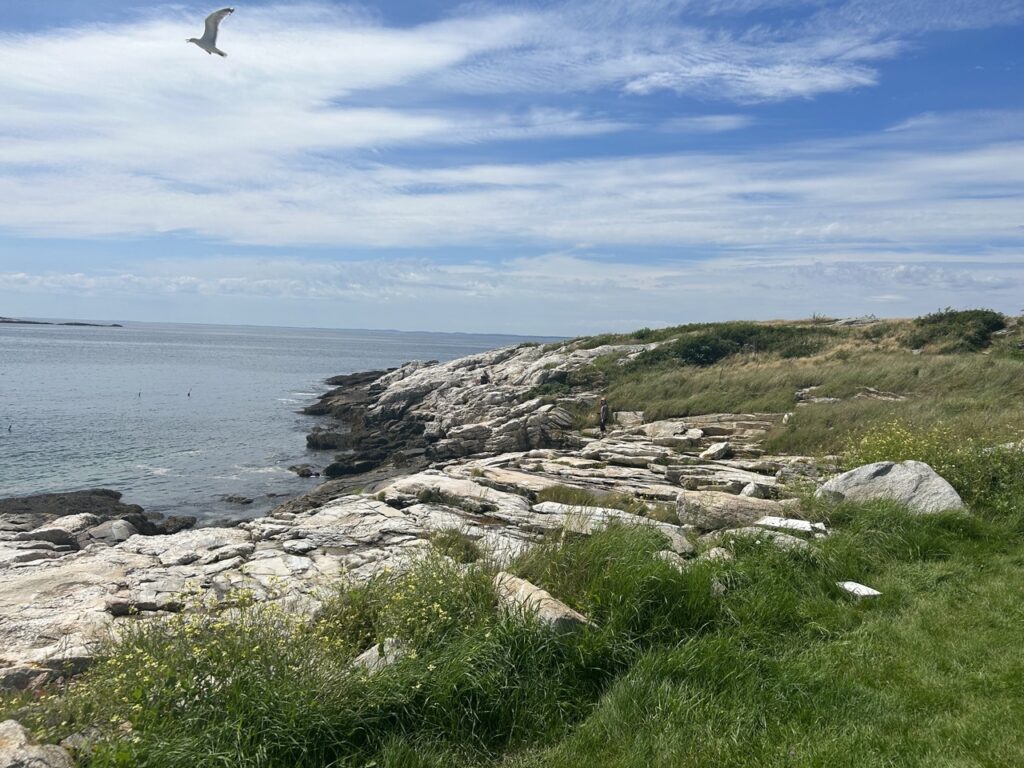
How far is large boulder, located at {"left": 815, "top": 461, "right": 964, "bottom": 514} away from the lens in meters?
9.54

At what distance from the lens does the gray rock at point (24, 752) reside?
3729 mm

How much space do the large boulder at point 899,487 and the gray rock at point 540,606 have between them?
5.62 meters

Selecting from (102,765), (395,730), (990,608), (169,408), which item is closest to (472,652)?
(395,730)

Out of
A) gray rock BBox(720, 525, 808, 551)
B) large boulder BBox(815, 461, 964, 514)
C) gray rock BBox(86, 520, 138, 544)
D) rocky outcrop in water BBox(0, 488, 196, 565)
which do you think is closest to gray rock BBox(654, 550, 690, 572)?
gray rock BBox(720, 525, 808, 551)

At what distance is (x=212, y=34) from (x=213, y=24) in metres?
0.20

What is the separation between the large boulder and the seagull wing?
31.0ft

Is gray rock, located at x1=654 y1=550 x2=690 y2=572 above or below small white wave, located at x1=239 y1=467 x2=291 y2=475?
above

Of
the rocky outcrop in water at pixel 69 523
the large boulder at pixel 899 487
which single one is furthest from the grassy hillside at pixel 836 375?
the rocky outcrop in water at pixel 69 523

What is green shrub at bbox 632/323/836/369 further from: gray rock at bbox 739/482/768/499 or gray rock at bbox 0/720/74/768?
gray rock at bbox 0/720/74/768

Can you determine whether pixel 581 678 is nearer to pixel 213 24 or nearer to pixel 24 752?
pixel 24 752

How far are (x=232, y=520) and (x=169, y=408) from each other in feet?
93.0

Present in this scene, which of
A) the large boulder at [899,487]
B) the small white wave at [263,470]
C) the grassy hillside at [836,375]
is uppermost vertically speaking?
the grassy hillside at [836,375]

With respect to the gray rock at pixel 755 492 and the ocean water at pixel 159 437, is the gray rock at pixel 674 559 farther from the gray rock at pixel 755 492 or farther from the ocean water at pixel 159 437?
the ocean water at pixel 159 437

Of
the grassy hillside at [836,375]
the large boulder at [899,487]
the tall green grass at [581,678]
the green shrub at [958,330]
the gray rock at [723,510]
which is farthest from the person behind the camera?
the green shrub at [958,330]
